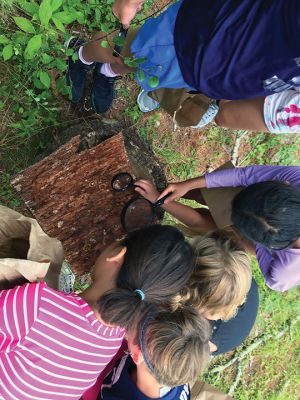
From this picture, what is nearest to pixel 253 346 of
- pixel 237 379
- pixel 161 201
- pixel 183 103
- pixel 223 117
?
pixel 237 379

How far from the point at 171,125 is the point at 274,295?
197 centimetres

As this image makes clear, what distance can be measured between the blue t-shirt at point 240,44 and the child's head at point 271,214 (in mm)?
479

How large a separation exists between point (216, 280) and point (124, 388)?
1.99 feet

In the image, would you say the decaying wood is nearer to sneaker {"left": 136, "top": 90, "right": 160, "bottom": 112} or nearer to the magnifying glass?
the magnifying glass

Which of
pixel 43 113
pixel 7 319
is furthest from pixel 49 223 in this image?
pixel 7 319

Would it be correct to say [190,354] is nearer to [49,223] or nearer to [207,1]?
[49,223]

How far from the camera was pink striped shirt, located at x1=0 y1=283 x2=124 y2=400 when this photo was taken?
4.71ft

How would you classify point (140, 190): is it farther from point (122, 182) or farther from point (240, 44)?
point (240, 44)

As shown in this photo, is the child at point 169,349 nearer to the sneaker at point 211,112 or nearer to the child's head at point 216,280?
the child's head at point 216,280

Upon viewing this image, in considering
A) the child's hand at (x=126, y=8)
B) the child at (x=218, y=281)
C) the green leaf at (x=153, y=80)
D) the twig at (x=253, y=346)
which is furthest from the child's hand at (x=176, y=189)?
the twig at (x=253, y=346)

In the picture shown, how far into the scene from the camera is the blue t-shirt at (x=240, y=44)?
1404 mm

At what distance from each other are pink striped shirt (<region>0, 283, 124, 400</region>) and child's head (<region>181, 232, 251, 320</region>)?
1.39 feet

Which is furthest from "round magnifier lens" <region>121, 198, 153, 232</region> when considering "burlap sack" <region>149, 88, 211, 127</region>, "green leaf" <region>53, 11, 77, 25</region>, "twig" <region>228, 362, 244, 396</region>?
"twig" <region>228, 362, 244, 396</region>

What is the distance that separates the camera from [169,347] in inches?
56.5
